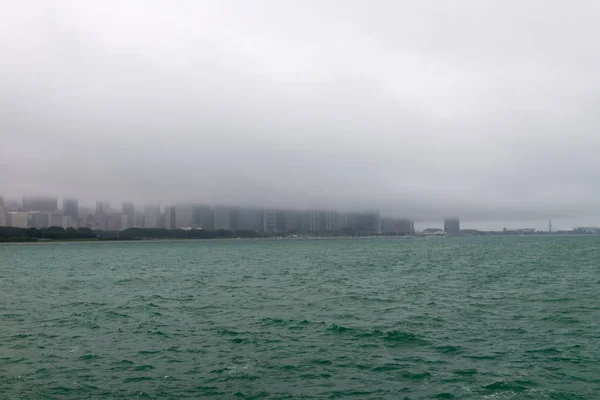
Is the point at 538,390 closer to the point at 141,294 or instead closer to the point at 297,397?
the point at 297,397

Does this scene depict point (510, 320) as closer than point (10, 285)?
Yes

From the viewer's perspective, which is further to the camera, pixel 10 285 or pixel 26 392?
pixel 10 285

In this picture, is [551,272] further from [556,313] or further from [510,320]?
[510,320]

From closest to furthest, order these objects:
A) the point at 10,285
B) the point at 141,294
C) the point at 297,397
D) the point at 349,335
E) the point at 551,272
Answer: the point at 297,397, the point at 349,335, the point at 141,294, the point at 10,285, the point at 551,272

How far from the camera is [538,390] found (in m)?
19.2

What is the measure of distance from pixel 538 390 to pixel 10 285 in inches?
2352

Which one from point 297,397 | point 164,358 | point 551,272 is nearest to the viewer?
point 297,397

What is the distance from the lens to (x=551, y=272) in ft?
216

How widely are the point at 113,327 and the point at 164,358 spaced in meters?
9.35

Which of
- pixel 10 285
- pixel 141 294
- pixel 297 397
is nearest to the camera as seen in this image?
pixel 297 397

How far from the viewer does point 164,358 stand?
24078 mm

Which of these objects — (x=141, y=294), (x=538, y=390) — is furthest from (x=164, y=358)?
(x=141, y=294)

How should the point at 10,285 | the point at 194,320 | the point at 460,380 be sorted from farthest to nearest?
the point at 10,285
the point at 194,320
the point at 460,380

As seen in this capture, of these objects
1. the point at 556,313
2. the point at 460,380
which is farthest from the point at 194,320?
the point at 556,313
